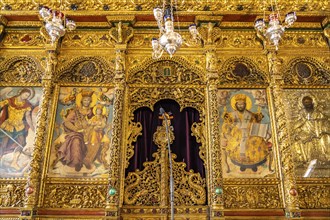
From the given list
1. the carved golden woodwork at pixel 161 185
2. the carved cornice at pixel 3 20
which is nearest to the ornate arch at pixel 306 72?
the carved golden woodwork at pixel 161 185

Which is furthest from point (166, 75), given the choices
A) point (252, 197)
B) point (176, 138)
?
point (252, 197)

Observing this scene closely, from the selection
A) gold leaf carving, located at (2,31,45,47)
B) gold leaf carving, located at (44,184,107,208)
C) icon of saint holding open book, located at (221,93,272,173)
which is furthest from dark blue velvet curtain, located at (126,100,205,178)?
gold leaf carving, located at (2,31,45,47)

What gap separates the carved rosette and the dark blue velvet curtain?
405 mm

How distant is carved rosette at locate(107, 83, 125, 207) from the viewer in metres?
6.63

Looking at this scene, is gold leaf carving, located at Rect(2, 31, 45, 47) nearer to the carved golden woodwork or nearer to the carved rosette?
the carved rosette

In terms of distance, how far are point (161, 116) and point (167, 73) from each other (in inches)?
43.5

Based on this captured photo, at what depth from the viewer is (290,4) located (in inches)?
311

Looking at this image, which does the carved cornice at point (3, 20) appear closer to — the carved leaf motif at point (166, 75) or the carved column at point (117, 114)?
the carved column at point (117, 114)

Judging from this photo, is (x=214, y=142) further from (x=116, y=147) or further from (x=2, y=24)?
(x=2, y=24)

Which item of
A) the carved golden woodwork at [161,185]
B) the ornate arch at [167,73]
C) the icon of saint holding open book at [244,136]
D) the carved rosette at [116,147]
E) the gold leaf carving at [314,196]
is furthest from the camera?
the ornate arch at [167,73]

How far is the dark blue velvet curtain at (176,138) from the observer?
285 inches

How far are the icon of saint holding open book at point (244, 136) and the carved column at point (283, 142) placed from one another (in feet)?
0.95

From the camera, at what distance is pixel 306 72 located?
7.93 m

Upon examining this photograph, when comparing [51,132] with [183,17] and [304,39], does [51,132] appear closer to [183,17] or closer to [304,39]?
[183,17]
